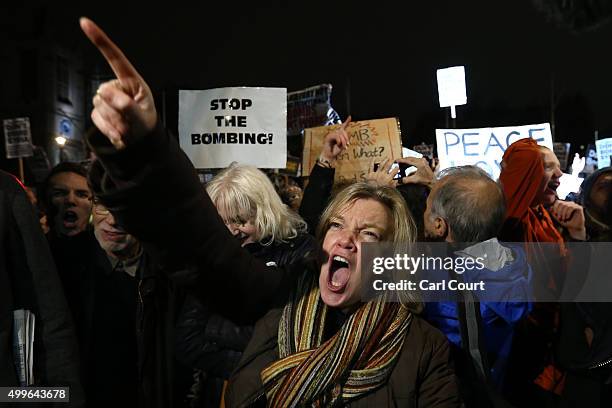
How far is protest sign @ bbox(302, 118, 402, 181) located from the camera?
4.74 meters

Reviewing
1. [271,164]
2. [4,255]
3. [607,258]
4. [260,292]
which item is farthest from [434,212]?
[271,164]

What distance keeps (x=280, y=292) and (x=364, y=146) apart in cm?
277

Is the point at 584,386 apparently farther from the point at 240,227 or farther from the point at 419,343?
the point at 240,227

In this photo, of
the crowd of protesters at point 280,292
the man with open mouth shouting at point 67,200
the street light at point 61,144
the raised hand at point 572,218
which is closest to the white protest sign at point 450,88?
the crowd of protesters at point 280,292

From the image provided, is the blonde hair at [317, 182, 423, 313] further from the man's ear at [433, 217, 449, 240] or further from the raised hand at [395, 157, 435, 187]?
the raised hand at [395, 157, 435, 187]

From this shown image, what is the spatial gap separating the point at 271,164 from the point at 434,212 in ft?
7.78

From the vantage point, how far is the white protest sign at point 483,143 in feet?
17.6

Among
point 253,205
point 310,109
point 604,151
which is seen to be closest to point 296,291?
point 253,205

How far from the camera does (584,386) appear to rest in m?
2.74

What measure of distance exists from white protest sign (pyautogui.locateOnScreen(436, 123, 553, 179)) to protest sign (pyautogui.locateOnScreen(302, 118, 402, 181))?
807 mm

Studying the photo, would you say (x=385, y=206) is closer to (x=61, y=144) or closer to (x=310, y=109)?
(x=310, y=109)

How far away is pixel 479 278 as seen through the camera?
2.54m

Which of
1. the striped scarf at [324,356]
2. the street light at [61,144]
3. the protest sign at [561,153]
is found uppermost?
the street light at [61,144]

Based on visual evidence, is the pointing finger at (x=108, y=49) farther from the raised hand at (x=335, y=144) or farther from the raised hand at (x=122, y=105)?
the raised hand at (x=335, y=144)
